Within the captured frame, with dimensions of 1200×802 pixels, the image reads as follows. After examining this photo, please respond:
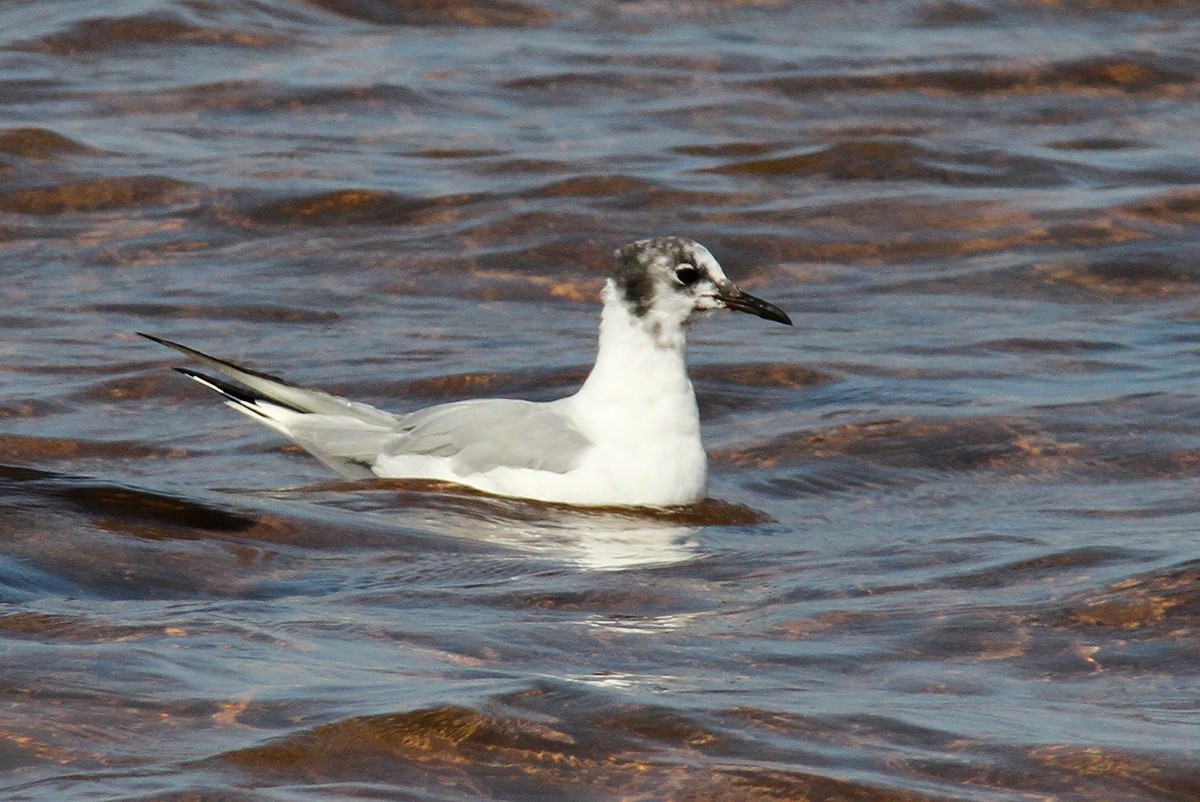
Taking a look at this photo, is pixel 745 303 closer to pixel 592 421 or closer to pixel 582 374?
pixel 592 421

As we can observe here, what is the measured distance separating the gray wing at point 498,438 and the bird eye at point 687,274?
26.9 inches

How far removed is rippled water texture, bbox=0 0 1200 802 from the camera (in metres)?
4.55

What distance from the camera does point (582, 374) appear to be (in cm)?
954

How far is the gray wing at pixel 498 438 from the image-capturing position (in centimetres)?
738

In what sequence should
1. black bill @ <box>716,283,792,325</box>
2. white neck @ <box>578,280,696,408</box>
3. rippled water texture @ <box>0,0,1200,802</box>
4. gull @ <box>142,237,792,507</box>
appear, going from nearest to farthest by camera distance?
rippled water texture @ <box>0,0,1200,802</box>, gull @ <box>142,237,792,507</box>, white neck @ <box>578,280,696,408</box>, black bill @ <box>716,283,792,325</box>

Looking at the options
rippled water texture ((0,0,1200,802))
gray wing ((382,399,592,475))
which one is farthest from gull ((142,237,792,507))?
rippled water texture ((0,0,1200,802))

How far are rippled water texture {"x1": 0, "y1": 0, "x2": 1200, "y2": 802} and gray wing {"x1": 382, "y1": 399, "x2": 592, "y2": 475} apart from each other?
6.8 inches

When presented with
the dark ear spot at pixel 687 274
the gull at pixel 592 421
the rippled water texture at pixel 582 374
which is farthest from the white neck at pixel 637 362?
the rippled water texture at pixel 582 374

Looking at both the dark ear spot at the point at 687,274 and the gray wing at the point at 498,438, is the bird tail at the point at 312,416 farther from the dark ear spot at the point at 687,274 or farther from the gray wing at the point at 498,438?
the dark ear spot at the point at 687,274

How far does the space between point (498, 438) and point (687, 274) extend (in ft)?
3.23

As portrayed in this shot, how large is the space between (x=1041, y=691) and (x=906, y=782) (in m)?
0.89

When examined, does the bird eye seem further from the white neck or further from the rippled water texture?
the rippled water texture

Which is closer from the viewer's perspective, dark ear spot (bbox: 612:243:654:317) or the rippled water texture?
the rippled water texture

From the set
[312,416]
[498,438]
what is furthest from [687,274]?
[312,416]
